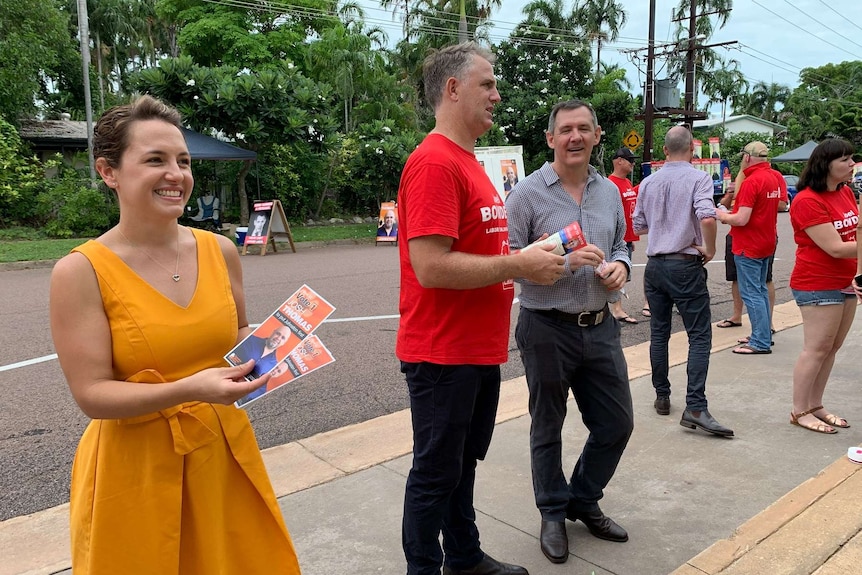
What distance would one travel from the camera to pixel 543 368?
2955 mm

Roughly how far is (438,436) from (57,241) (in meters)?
16.1

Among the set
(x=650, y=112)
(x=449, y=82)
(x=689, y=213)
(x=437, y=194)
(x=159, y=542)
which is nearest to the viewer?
(x=159, y=542)

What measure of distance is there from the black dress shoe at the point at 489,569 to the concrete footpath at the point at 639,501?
0.14 meters

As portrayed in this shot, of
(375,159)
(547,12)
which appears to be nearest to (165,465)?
(375,159)

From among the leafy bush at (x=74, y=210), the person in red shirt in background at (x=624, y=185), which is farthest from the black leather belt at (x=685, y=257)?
the leafy bush at (x=74, y=210)

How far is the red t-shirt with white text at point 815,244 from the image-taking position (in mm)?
4188

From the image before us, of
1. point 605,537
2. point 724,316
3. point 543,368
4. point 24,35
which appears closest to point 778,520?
point 605,537

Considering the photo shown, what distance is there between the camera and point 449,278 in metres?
2.17

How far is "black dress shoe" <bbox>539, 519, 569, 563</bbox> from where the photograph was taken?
2904 millimetres

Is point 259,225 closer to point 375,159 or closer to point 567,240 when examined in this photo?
point 375,159

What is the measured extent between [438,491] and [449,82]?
1471 millimetres

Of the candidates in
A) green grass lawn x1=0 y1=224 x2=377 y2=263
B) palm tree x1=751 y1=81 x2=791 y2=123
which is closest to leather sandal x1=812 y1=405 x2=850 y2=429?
green grass lawn x1=0 y1=224 x2=377 y2=263

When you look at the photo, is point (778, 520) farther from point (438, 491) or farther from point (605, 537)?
point (438, 491)

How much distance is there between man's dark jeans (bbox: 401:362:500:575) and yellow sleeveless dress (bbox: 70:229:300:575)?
68cm
